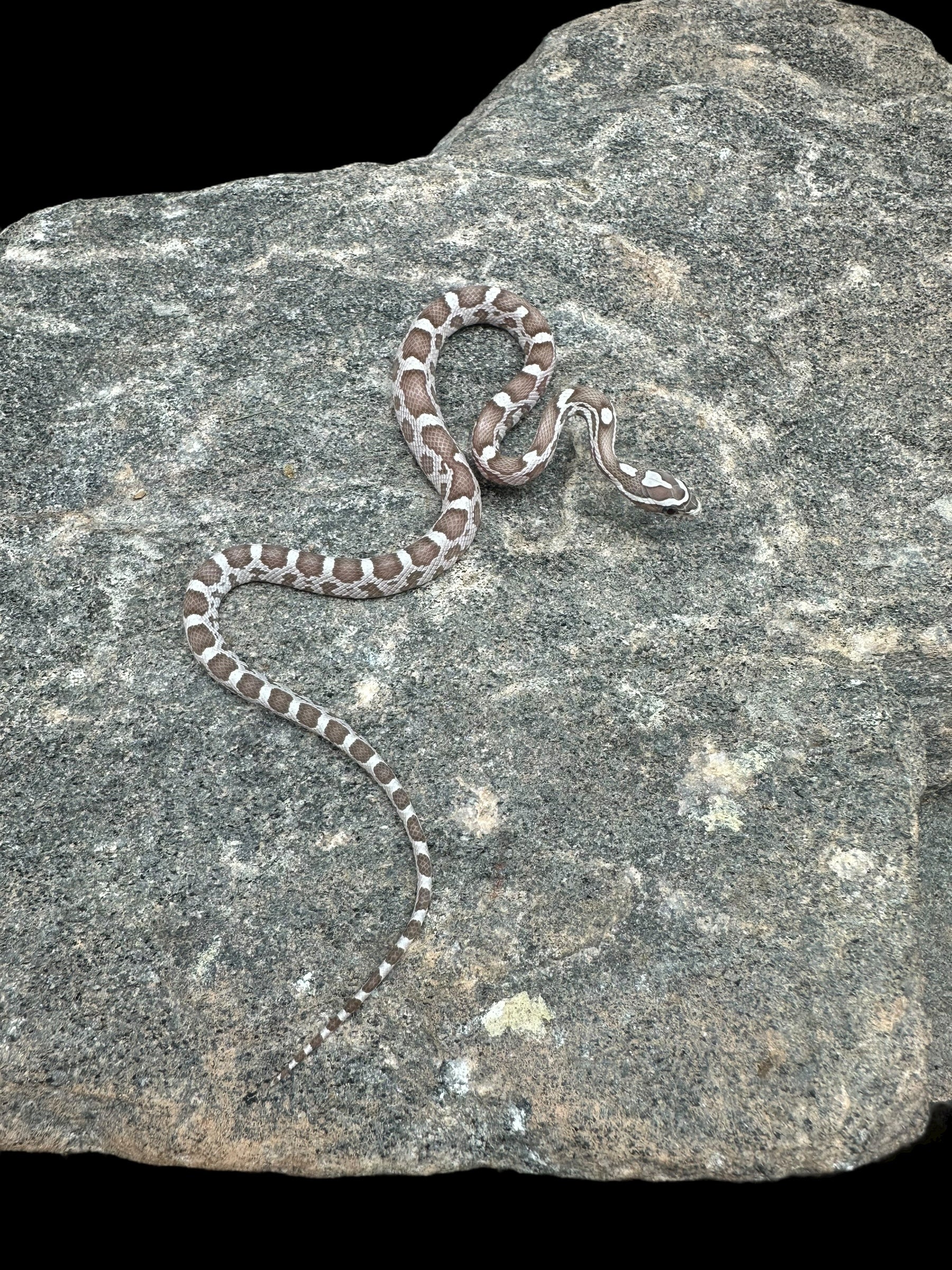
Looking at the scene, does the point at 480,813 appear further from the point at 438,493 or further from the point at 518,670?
the point at 438,493

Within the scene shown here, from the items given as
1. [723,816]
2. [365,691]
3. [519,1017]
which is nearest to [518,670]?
[365,691]

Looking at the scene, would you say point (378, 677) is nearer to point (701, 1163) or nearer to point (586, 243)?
point (701, 1163)

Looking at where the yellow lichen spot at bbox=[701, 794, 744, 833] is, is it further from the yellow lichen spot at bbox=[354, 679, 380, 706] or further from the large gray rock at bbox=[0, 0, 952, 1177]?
the yellow lichen spot at bbox=[354, 679, 380, 706]

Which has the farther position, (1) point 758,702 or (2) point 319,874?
(1) point 758,702

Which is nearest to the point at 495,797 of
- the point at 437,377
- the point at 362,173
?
the point at 437,377

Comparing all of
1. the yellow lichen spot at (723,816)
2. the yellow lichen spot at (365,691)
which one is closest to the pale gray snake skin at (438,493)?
the yellow lichen spot at (365,691)

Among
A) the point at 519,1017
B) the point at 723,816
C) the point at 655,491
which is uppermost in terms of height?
the point at 655,491

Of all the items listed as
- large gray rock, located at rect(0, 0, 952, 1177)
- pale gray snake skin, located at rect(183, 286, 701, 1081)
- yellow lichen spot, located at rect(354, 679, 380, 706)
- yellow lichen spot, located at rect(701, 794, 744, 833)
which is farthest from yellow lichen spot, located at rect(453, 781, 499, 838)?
yellow lichen spot, located at rect(701, 794, 744, 833)
